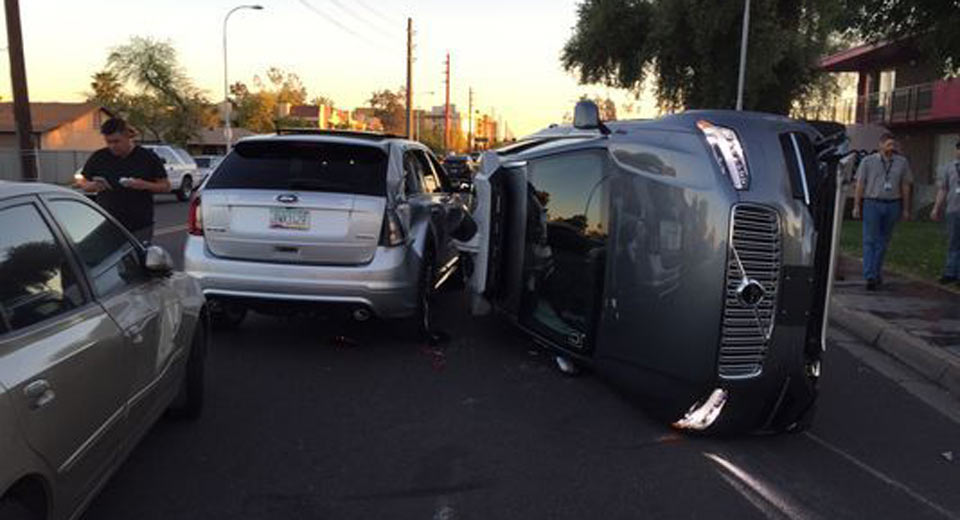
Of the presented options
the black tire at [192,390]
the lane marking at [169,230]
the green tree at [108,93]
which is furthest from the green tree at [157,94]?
the black tire at [192,390]

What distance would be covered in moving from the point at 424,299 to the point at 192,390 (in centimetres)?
243

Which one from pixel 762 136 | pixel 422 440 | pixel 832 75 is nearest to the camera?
pixel 762 136

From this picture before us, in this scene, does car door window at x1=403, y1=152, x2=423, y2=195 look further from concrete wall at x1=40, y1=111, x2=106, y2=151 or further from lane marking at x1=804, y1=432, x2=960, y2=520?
concrete wall at x1=40, y1=111, x2=106, y2=151

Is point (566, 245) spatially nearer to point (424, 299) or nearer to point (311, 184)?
point (424, 299)

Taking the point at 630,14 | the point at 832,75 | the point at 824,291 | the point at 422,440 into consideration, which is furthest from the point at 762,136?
the point at 832,75

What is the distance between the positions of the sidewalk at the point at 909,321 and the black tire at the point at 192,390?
5068 millimetres

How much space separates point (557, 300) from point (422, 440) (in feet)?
5.54

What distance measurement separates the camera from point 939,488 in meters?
4.51

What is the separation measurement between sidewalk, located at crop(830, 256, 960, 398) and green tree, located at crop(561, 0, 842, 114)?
919 inches

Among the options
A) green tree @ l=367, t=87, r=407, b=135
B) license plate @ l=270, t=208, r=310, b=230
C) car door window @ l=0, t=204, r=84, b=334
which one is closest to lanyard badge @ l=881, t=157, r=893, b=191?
license plate @ l=270, t=208, r=310, b=230

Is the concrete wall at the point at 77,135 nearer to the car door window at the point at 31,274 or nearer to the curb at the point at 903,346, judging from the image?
the curb at the point at 903,346

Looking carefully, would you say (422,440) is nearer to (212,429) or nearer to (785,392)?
(212,429)

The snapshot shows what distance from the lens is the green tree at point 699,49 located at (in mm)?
33219

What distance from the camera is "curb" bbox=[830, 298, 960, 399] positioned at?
665 centimetres
